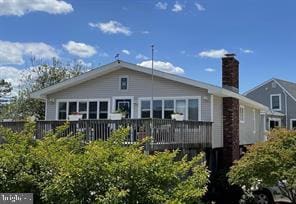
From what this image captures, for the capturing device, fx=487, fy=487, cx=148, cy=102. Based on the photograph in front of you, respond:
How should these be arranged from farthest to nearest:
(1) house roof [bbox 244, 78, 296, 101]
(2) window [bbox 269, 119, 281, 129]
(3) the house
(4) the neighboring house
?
1. (1) house roof [bbox 244, 78, 296, 101]
2. (4) the neighboring house
3. (2) window [bbox 269, 119, 281, 129]
4. (3) the house

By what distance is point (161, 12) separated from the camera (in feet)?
71.8

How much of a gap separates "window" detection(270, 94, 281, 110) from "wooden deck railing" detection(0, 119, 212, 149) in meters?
25.8

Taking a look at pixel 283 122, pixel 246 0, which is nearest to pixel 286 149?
pixel 246 0

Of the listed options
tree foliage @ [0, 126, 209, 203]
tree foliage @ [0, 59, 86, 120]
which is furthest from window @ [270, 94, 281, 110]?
tree foliage @ [0, 126, 209, 203]

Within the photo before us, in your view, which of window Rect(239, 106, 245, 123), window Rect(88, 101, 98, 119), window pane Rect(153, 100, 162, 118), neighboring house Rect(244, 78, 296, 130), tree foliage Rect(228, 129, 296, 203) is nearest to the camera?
tree foliage Rect(228, 129, 296, 203)

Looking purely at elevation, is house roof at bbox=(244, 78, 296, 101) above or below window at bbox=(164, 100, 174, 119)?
above

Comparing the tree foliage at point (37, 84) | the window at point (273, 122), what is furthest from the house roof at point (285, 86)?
the tree foliage at point (37, 84)

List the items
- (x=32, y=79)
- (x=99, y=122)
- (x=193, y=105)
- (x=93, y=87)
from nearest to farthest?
1. (x=99, y=122)
2. (x=193, y=105)
3. (x=93, y=87)
4. (x=32, y=79)

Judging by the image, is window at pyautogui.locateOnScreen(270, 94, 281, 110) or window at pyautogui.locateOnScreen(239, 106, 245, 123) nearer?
window at pyautogui.locateOnScreen(239, 106, 245, 123)

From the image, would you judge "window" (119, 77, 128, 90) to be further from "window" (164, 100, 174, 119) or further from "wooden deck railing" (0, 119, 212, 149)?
"wooden deck railing" (0, 119, 212, 149)

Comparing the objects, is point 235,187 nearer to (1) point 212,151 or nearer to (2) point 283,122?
(1) point 212,151

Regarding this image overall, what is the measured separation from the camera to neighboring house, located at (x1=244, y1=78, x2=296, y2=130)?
139 feet

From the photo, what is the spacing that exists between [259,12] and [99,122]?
10.8 metres

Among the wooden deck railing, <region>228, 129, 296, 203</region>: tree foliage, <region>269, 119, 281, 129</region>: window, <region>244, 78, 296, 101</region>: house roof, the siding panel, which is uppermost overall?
<region>244, 78, 296, 101</region>: house roof
